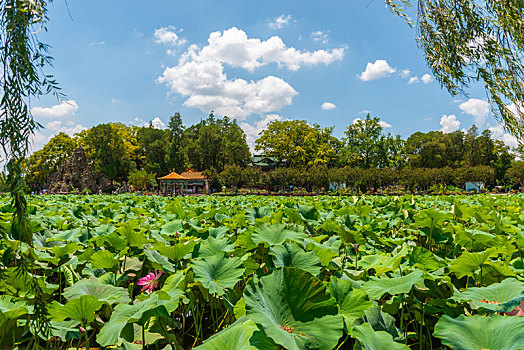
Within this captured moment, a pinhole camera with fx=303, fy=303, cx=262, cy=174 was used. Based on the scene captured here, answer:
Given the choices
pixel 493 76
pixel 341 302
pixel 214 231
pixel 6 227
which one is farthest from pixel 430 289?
pixel 493 76

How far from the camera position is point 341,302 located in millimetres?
859

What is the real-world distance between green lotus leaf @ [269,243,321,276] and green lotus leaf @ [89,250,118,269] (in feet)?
2.28

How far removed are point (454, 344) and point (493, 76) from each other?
478cm

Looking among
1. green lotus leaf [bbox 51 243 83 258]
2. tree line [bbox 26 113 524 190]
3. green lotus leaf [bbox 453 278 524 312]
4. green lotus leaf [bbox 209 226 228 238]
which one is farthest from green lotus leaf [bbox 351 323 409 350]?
tree line [bbox 26 113 524 190]

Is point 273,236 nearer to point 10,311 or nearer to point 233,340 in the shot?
point 233,340

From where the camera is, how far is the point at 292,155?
127 ft

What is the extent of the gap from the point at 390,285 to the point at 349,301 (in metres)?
0.19

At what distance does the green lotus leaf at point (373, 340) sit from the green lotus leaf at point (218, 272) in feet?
1.39

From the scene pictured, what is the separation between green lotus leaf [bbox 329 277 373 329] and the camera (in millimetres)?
801

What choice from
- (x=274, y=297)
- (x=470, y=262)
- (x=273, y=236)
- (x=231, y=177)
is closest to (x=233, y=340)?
(x=274, y=297)

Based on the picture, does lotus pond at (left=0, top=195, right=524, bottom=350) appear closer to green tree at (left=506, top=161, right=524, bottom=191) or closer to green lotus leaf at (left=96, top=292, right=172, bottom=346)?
green lotus leaf at (left=96, top=292, right=172, bottom=346)

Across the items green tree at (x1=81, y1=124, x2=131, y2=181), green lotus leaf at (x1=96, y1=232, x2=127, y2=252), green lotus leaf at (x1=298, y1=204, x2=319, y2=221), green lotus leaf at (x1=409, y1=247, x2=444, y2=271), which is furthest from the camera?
green tree at (x1=81, y1=124, x2=131, y2=181)

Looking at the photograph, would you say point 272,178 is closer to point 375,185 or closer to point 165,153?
point 375,185

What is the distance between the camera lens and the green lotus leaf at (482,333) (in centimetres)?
62
